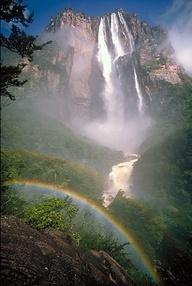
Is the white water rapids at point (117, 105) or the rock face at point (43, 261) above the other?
the white water rapids at point (117, 105)

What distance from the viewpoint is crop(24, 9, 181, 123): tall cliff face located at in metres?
103

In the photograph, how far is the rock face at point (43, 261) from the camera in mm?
7594

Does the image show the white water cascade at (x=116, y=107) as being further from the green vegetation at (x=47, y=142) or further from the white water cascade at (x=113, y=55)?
the green vegetation at (x=47, y=142)

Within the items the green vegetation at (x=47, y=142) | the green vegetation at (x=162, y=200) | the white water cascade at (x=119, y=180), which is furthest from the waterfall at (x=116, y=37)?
the green vegetation at (x=162, y=200)

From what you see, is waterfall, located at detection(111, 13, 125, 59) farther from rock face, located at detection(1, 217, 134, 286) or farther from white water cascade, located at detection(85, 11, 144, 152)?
rock face, located at detection(1, 217, 134, 286)

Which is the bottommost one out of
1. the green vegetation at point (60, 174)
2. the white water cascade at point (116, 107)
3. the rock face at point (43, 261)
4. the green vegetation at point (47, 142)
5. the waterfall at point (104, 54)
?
the rock face at point (43, 261)

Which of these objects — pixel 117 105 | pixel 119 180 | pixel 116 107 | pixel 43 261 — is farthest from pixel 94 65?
pixel 43 261

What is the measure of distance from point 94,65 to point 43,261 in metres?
115

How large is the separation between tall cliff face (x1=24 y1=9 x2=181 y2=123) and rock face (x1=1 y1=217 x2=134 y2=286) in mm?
90497

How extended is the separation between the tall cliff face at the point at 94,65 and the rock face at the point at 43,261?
297ft

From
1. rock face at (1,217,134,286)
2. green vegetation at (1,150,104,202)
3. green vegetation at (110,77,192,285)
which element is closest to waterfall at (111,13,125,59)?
green vegetation at (110,77,192,285)

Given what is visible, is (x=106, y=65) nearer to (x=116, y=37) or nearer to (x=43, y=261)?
(x=116, y=37)

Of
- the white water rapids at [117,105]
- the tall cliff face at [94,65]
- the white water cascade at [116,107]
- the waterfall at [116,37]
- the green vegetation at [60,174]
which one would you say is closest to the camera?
the green vegetation at [60,174]

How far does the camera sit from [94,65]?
388ft
